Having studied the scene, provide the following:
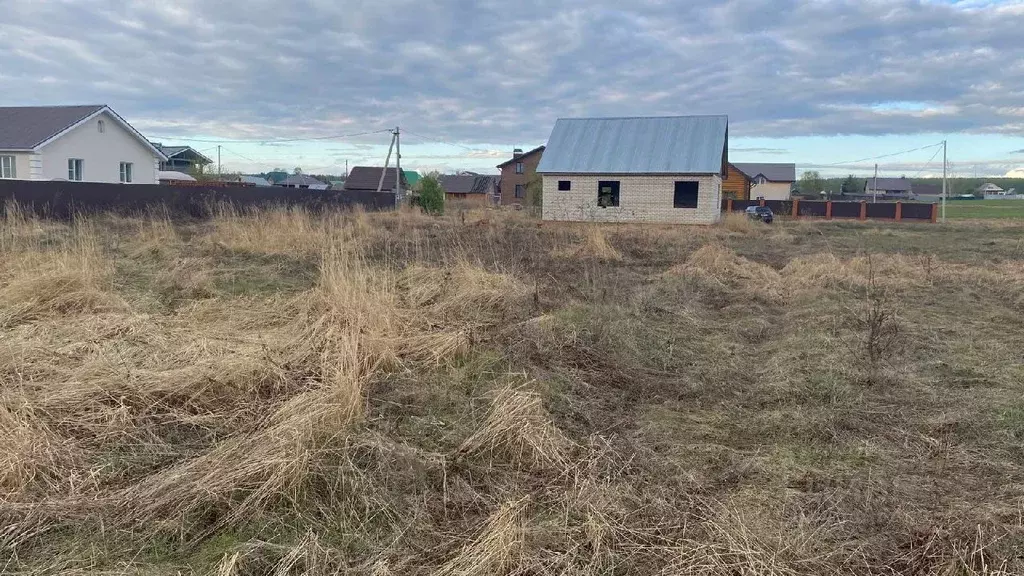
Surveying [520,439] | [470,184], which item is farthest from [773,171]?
[520,439]

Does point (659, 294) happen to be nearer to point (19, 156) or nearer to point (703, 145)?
point (703, 145)

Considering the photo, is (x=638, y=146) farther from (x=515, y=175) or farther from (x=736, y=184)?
(x=515, y=175)

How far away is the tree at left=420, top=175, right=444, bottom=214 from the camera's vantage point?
27.5 m

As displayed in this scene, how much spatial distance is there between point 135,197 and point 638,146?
58.0 feet

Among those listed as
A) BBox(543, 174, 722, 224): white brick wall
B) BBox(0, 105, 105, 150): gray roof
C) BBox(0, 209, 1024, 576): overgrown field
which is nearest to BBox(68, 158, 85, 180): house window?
BBox(0, 105, 105, 150): gray roof

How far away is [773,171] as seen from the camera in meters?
68.2

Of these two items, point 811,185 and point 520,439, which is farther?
point 811,185

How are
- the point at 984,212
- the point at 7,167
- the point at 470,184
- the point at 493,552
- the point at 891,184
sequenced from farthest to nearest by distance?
the point at 891,184
the point at 470,184
the point at 984,212
the point at 7,167
the point at 493,552

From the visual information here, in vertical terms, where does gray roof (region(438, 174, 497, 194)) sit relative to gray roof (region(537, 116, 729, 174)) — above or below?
above

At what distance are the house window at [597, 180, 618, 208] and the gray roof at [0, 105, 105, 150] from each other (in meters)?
20.2

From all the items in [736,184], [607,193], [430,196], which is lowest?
[430,196]

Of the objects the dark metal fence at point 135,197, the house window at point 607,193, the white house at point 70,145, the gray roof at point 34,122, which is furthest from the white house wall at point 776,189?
the gray roof at point 34,122

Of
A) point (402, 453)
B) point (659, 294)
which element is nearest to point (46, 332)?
point (402, 453)

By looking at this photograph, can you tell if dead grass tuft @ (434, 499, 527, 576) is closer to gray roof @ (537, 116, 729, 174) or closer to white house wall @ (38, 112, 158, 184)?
gray roof @ (537, 116, 729, 174)
